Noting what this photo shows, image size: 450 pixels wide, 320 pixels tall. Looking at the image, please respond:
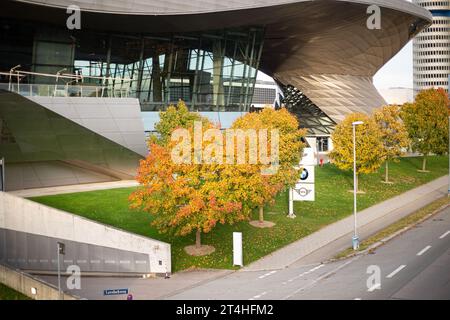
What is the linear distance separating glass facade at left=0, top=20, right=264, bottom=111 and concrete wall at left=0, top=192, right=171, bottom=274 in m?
12.7

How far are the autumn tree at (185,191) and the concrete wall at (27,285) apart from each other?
6.11 meters

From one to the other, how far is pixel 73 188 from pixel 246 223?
40.7 feet

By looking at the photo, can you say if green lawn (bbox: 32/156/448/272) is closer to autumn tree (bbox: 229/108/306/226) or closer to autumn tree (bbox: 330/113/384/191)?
autumn tree (bbox: 229/108/306/226)

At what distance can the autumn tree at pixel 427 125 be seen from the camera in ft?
193

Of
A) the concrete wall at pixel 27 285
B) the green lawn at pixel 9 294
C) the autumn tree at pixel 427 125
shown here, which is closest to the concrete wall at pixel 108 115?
the concrete wall at pixel 27 285

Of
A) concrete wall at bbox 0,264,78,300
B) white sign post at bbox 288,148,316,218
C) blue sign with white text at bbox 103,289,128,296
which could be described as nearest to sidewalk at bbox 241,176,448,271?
white sign post at bbox 288,148,316,218

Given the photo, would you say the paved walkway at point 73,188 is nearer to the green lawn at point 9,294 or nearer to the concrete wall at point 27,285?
the concrete wall at point 27,285

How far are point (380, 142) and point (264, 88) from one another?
97.5 meters

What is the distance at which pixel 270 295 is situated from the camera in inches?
838

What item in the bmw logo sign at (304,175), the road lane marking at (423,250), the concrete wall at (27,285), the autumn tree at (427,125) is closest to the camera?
the concrete wall at (27,285)

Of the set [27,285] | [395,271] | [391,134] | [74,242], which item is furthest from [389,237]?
[391,134]

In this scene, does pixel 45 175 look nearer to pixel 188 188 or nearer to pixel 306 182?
pixel 188 188

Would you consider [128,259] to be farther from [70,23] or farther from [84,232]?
[70,23]

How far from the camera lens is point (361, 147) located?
4550 cm
